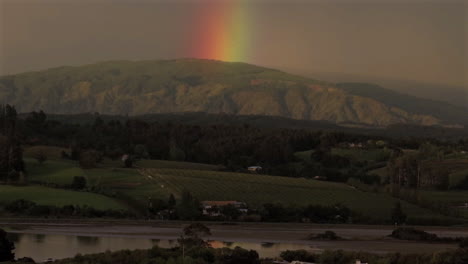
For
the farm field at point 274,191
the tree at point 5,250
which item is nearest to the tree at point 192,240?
the tree at point 5,250

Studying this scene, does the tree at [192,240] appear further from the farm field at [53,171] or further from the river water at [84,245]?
the farm field at [53,171]

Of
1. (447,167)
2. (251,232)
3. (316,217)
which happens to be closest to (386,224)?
(316,217)

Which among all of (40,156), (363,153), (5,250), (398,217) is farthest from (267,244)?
(363,153)

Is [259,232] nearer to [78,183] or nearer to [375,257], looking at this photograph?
[375,257]

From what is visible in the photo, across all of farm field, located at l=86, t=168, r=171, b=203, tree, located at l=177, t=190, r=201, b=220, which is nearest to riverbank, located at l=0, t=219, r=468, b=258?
tree, located at l=177, t=190, r=201, b=220

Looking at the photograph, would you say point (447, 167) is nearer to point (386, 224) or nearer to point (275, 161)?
point (275, 161)

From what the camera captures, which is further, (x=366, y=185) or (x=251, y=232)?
(x=366, y=185)

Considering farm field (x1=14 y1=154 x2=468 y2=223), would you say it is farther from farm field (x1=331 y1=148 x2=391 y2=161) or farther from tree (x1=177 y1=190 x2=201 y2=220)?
farm field (x1=331 y1=148 x2=391 y2=161)
